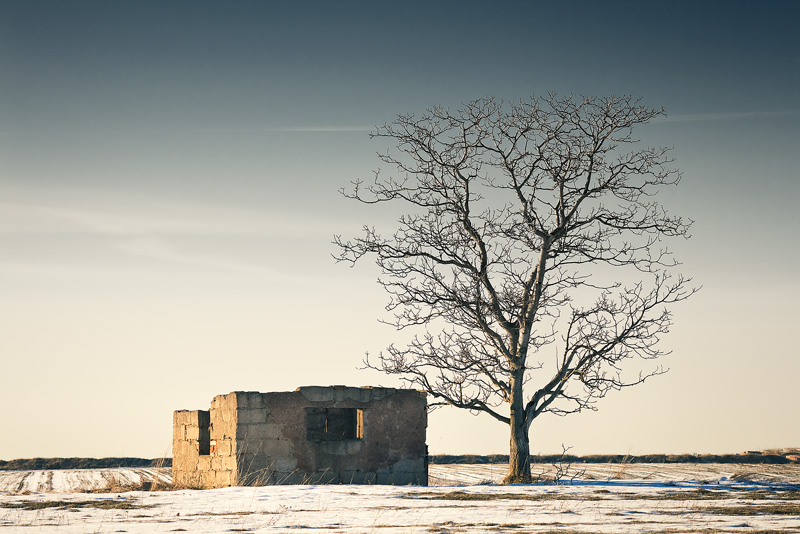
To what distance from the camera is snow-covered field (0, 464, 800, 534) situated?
8414 mm

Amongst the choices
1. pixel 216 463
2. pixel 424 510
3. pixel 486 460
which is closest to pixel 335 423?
pixel 216 463

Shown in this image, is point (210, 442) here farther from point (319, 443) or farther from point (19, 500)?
point (19, 500)

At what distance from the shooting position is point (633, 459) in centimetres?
3306

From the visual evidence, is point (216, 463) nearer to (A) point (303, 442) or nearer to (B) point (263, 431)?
(B) point (263, 431)

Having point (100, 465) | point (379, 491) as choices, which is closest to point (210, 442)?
point (379, 491)

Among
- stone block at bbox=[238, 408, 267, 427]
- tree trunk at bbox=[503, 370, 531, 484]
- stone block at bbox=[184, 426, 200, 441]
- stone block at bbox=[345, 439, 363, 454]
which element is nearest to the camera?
stone block at bbox=[238, 408, 267, 427]

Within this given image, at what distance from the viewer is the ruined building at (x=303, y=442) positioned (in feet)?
52.2

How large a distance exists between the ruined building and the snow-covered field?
288cm

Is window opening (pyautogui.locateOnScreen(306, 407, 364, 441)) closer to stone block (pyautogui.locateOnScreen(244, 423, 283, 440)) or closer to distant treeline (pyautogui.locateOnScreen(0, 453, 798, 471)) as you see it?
stone block (pyautogui.locateOnScreen(244, 423, 283, 440))

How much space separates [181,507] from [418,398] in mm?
7364

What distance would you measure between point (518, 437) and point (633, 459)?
58.4 feet

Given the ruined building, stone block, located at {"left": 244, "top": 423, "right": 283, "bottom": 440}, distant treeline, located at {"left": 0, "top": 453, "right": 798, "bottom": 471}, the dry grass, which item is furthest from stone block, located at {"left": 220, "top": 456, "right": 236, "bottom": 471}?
distant treeline, located at {"left": 0, "top": 453, "right": 798, "bottom": 471}

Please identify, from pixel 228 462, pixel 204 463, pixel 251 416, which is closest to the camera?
pixel 251 416

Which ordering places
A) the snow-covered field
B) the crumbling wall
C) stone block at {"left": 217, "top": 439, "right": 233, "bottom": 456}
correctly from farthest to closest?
the crumbling wall < stone block at {"left": 217, "top": 439, "right": 233, "bottom": 456} < the snow-covered field
